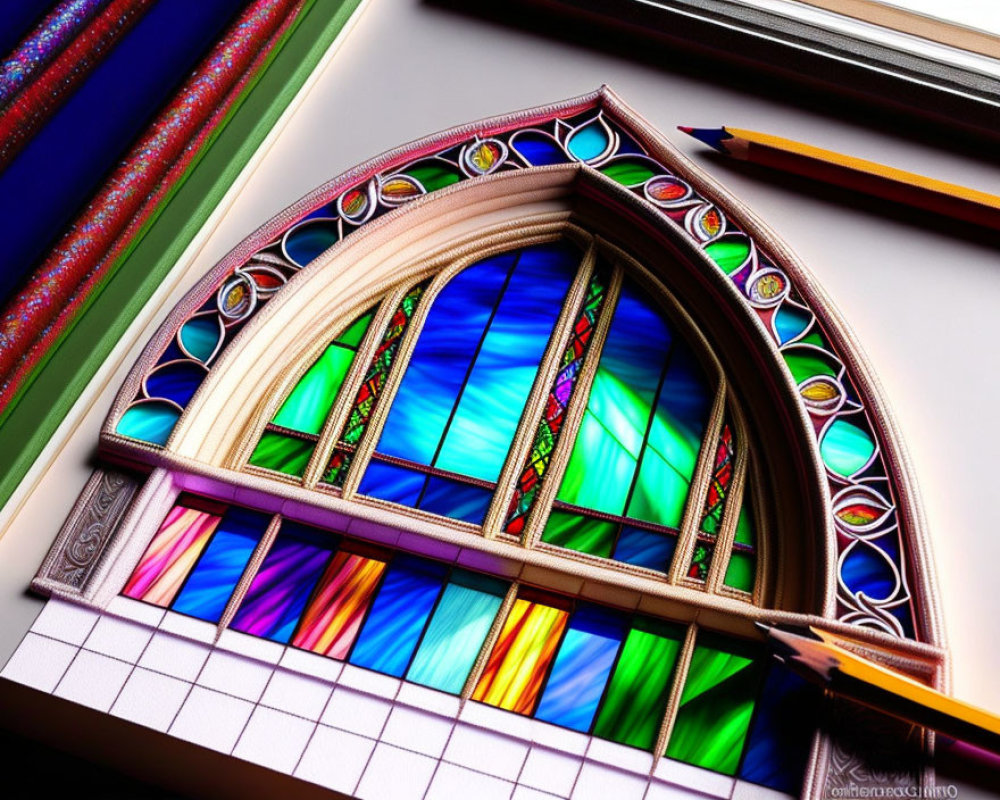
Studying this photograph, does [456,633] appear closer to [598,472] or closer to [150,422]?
[598,472]

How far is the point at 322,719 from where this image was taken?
305 centimetres

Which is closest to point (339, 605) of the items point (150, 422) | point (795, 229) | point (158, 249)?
point (150, 422)

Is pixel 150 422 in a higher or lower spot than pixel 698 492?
lower

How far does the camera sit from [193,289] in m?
3.78

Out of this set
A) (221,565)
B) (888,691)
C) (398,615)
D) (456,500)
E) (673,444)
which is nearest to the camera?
(888,691)

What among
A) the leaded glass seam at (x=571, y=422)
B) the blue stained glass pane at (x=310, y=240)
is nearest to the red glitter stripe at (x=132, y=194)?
the blue stained glass pane at (x=310, y=240)

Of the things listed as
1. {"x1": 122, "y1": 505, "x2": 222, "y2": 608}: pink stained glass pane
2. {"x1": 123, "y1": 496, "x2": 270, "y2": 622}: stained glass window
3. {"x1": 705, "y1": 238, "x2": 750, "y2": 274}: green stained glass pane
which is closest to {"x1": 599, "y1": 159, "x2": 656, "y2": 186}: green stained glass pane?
{"x1": 705, "y1": 238, "x2": 750, "y2": 274}: green stained glass pane

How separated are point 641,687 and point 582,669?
19 centimetres

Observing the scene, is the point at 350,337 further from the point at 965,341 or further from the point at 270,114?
the point at 965,341

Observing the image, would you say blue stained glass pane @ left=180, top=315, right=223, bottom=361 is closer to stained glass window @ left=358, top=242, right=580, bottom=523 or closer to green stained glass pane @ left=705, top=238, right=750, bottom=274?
stained glass window @ left=358, top=242, right=580, bottom=523

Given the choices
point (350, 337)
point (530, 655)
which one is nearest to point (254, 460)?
point (350, 337)

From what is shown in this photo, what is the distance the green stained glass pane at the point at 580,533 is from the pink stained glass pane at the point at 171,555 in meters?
1.16

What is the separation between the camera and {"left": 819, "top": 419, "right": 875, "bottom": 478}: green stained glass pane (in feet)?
11.0

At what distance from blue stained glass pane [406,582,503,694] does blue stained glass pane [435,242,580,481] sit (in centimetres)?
45
